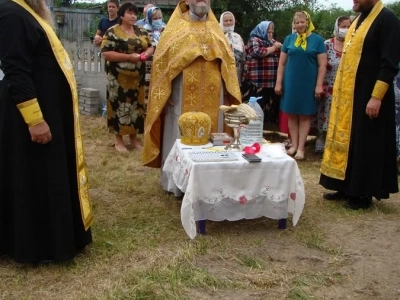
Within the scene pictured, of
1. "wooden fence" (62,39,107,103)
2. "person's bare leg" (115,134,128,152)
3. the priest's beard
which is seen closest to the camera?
the priest's beard

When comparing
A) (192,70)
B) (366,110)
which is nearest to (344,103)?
(366,110)

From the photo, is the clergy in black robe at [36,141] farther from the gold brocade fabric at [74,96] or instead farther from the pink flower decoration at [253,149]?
the pink flower decoration at [253,149]

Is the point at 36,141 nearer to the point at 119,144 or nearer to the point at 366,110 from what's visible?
the point at 366,110

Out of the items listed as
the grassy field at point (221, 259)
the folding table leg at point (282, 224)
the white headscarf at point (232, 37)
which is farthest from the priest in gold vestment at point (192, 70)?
the white headscarf at point (232, 37)

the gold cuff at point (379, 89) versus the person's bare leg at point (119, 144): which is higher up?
the gold cuff at point (379, 89)

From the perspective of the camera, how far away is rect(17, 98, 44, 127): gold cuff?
2967mm

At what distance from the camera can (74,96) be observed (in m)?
3.25

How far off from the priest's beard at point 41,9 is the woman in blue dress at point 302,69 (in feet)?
11.9

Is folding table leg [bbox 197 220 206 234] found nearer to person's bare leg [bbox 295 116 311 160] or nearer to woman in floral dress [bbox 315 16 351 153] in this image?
person's bare leg [bbox 295 116 311 160]

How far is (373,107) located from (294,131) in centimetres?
246

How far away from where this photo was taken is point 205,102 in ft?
14.9

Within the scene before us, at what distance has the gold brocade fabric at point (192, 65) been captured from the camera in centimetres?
443

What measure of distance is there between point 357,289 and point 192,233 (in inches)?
46.2

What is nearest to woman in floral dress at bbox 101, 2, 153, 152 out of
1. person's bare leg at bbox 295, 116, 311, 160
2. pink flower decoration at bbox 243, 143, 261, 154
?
person's bare leg at bbox 295, 116, 311, 160
